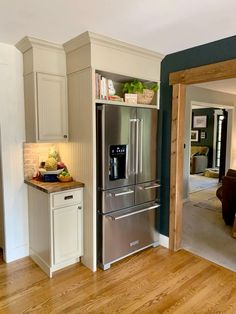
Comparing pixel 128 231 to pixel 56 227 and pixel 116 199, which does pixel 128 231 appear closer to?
pixel 116 199

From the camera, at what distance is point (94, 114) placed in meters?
2.51

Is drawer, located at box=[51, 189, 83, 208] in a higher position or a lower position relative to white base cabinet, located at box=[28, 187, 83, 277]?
higher

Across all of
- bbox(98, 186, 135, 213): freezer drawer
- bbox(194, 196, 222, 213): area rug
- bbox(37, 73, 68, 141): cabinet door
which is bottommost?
bbox(194, 196, 222, 213): area rug

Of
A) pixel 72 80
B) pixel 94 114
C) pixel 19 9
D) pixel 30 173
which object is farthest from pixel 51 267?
pixel 19 9

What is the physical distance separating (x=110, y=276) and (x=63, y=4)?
2.51 metres

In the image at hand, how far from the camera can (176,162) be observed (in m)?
3.00

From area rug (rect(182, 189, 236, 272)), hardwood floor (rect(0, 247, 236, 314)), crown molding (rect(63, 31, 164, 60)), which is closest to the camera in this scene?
hardwood floor (rect(0, 247, 236, 314))

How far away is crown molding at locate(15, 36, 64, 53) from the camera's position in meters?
2.48

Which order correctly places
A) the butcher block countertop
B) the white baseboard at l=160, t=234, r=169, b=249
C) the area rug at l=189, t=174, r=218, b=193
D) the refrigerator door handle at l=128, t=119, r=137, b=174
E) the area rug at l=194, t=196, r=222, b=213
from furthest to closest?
1. the area rug at l=189, t=174, r=218, b=193
2. the area rug at l=194, t=196, r=222, b=213
3. the white baseboard at l=160, t=234, r=169, b=249
4. the refrigerator door handle at l=128, t=119, r=137, b=174
5. the butcher block countertop

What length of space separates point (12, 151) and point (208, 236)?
2.85 m

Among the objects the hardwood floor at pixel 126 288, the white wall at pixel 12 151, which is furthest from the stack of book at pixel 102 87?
the hardwood floor at pixel 126 288

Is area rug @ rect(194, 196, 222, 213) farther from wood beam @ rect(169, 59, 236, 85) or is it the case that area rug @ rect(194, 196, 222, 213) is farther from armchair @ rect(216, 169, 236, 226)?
wood beam @ rect(169, 59, 236, 85)

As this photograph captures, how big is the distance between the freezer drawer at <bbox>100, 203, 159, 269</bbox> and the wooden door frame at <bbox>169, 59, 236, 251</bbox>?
228 millimetres

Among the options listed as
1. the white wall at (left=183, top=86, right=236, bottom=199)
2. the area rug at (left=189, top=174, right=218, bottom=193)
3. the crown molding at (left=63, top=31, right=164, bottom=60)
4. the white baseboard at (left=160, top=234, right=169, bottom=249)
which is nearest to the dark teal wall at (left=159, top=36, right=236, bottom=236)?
the white baseboard at (left=160, top=234, right=169, bottom=249)
